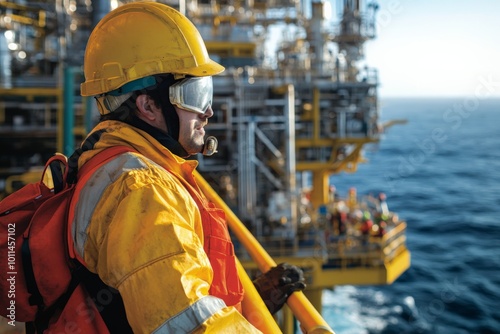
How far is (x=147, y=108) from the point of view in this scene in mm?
1866

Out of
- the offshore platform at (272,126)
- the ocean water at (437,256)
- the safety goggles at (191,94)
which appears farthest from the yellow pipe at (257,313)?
the ocean water at (437,256)

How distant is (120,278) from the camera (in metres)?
1.38

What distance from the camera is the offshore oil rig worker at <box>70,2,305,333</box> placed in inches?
53.0

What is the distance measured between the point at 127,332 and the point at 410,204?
112 ft

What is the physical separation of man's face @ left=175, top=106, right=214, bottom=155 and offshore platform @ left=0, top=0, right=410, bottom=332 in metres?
6.68

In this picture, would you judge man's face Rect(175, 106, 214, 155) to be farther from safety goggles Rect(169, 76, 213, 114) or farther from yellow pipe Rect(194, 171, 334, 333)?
yellow pipe Rect(194, 171, 334, 333)

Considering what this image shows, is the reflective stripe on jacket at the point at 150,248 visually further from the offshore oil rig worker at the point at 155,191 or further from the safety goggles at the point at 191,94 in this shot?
the safety goggles at the point at 191,94

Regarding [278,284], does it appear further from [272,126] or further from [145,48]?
[272,126]

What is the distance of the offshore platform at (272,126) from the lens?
40.2 feet

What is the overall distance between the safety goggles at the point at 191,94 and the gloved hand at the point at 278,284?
1.00m

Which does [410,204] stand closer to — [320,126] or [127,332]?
[320,126]

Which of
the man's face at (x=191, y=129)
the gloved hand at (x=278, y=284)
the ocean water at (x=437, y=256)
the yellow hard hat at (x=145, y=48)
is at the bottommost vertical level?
the ocean water at (x=437, y=256)

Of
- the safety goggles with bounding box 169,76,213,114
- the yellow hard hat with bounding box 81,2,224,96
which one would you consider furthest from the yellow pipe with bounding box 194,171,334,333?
the yellow hard hat with bounding box 81,2,224,96

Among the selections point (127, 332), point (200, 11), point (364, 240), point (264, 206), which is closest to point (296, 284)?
point (127, 332)
